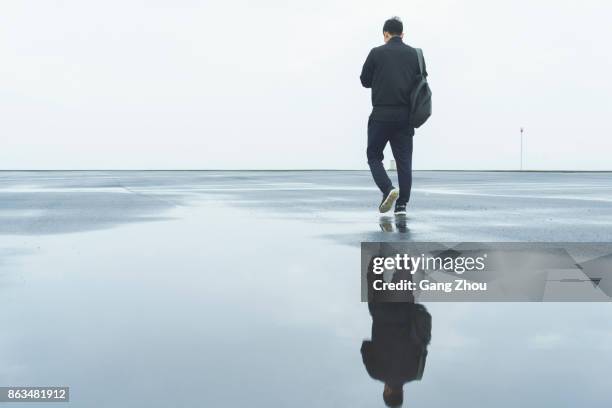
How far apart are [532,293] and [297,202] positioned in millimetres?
8861

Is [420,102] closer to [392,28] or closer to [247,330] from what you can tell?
[392,28]

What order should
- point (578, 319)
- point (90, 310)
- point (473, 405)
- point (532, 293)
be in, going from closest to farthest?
1. point (473, 405)
2. point (578, 319)
3. point (90, 310)
4. point (532, 293)

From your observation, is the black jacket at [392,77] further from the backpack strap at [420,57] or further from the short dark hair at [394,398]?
the short dark hair at [394,398]

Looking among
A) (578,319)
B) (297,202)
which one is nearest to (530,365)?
(578,319)

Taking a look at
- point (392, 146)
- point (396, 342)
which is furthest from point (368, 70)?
point (396, 342)

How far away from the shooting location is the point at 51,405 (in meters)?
2.67

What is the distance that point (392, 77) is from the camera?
367 inches

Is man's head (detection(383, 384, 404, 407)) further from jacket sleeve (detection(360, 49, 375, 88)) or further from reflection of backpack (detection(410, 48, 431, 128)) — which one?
jacket sleeve (detection(360, 49, 375, 88))

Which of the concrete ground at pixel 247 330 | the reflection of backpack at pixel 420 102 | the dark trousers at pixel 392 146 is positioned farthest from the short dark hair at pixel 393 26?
the concrete ground at pixel 247 330

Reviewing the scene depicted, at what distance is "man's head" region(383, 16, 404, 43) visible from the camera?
31.5 feet

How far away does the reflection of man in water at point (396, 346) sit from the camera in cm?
292

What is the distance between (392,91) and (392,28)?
780 millimetres

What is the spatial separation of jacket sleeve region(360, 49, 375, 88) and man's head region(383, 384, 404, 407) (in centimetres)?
700

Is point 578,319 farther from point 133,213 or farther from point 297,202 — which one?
point 297,202
